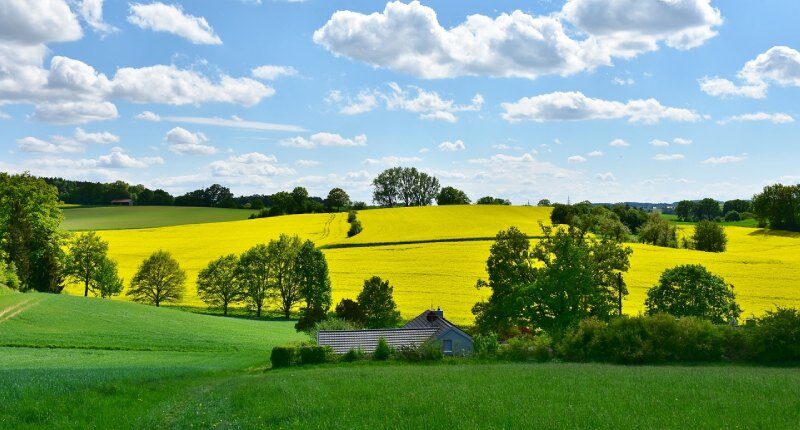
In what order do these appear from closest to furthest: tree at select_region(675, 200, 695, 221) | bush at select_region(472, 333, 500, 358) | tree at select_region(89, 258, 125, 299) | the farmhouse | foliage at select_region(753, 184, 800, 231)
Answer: bush at select_region(472, 333, 500, 358), the farmhouse, tree at select_region(89, 258, 125, 299), foliage at select_region(753, 184, 800, 231), tree at select_region(675, 200, 695, 221)

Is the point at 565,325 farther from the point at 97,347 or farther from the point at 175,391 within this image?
the point at 97,347

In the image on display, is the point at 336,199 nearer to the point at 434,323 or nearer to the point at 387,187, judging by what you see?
the point at 387,187

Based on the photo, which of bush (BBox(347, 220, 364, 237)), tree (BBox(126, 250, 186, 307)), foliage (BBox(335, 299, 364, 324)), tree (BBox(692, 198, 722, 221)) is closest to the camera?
foliage (BBox(335, 299, 364, 324))

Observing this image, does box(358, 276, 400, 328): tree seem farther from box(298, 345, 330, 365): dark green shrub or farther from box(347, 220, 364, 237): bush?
box(347, 220, 364, 237): bush

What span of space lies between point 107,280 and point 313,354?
45339mm

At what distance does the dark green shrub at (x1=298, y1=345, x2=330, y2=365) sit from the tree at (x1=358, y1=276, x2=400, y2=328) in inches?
560

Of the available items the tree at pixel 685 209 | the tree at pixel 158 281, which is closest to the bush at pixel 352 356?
the tree at pixel 158 281

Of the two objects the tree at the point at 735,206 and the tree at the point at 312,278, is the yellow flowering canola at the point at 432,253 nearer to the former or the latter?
the tree at the point at 312,278

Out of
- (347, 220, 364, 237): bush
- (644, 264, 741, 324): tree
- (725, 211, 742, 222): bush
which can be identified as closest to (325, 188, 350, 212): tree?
(347, 220, 364, 237): bush

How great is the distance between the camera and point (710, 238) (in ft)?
315

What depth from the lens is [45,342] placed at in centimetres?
3972

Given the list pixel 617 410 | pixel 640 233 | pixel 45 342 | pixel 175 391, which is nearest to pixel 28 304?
pixel 45 342

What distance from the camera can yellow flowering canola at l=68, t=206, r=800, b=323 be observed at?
6319 centimetres

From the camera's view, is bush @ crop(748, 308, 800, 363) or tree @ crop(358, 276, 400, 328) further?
tree @ crop(358, 276, 400, 328)
